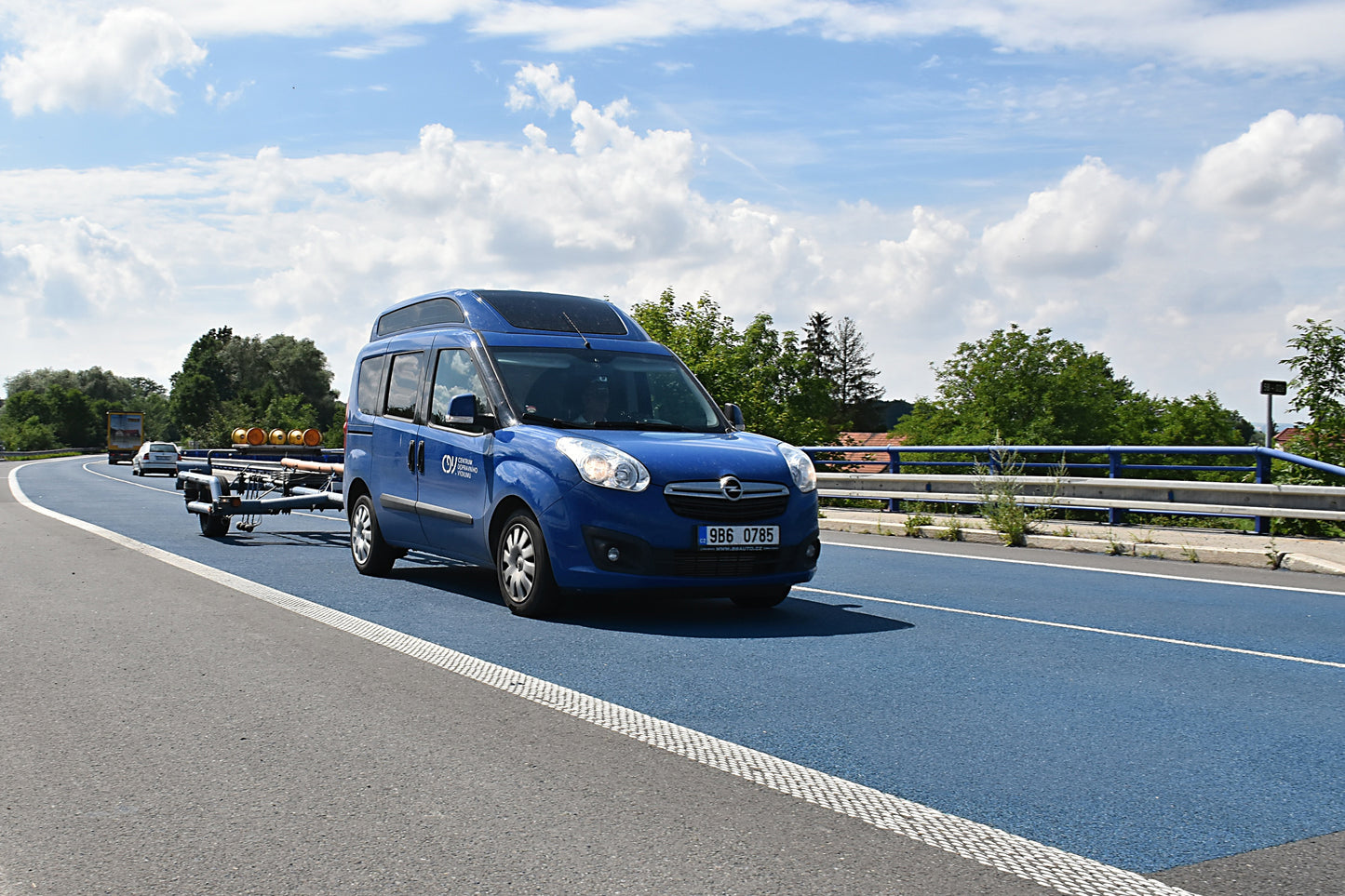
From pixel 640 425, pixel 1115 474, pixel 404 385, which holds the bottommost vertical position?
pixel 1115 474

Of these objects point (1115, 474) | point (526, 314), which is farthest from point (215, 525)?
point (1115, 474)

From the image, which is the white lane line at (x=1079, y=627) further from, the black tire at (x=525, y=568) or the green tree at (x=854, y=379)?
the green tree at (x=854, y=379)

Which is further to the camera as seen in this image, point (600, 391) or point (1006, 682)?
point (600, 391)

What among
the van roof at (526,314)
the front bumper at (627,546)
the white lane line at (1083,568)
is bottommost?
the white lane line at (1083,568)

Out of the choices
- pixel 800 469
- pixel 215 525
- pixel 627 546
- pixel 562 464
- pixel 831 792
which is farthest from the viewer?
pixel 215 525

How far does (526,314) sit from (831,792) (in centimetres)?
612

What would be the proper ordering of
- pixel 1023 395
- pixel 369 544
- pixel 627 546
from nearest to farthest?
pixel 627 546 → pixel 369 544 → pixel 1023 395

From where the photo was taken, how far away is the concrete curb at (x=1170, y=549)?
11.7 metres

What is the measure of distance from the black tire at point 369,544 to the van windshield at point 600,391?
2.40 metres

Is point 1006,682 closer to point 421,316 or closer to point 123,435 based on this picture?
point 421,316

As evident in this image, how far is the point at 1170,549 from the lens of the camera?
1296 centimetres

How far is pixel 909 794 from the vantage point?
4184mm

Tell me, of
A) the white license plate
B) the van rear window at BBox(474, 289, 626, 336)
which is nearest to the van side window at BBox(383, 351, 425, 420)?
the van rear window at BBox(474, 289, 626, 336)

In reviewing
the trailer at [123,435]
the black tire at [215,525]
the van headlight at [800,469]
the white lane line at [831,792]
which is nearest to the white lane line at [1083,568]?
the van headlight at [800,469]
